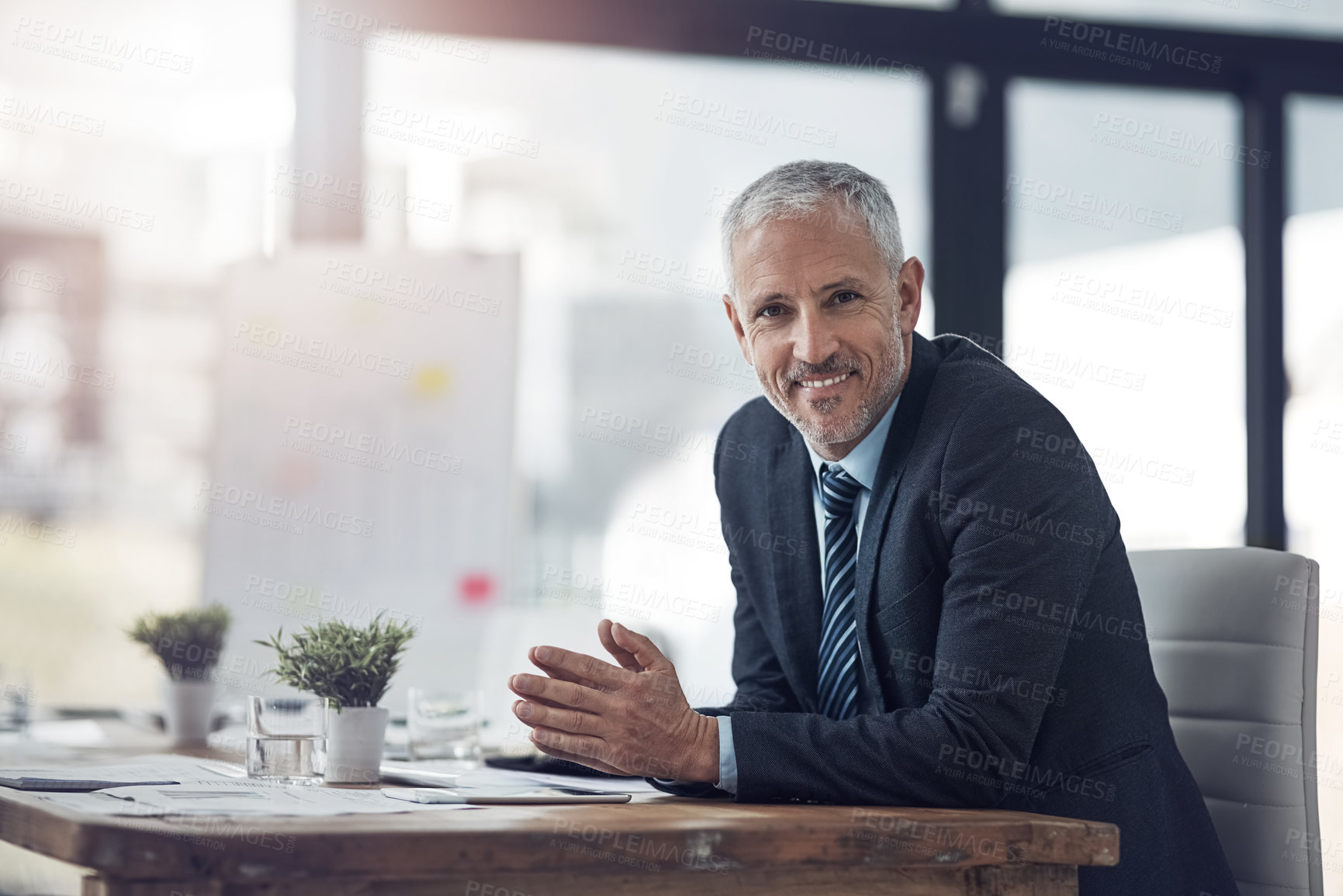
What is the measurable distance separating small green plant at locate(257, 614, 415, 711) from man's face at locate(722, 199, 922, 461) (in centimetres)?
62

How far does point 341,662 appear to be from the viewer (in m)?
1.54

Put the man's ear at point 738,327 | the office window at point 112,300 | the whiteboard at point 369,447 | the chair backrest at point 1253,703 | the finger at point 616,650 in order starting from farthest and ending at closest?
the whiteboard at point 369,447 < the office window at point 112,300 < the man's ear at point 738,327 < the chair backrest at point 1253,703 < the finger at point 616,650

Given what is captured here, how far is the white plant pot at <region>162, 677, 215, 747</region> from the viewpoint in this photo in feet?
7.49

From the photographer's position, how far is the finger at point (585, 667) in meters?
1.33

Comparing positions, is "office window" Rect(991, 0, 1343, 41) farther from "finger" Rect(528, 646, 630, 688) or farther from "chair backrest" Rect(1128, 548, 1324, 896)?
"finger" Rect(528, 646, 630, 688)

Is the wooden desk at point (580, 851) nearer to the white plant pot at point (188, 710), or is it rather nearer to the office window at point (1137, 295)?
the white plant pot at point (188, 710)

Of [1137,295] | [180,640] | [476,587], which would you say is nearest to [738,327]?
[180,640]

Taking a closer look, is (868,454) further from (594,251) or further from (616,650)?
(594,251)

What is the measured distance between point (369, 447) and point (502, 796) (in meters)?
2.47

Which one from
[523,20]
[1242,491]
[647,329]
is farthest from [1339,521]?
[523,20]

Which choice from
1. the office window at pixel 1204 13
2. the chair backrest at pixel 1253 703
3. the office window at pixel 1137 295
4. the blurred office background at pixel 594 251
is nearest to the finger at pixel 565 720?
the chair backrest at pixel 1253 703

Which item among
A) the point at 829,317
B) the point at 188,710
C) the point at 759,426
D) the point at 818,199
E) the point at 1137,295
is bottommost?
the point at 188,710

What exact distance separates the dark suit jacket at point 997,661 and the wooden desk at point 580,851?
0.09m

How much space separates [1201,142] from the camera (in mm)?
4176
